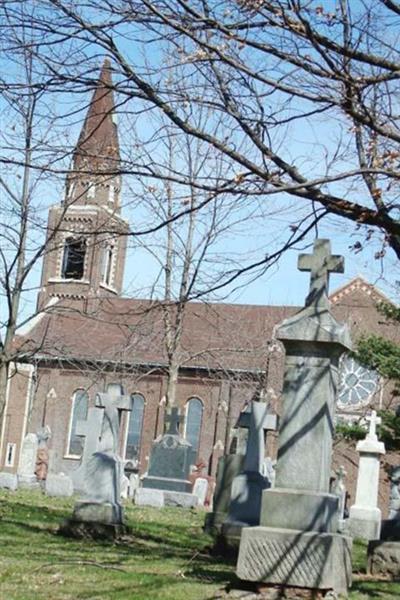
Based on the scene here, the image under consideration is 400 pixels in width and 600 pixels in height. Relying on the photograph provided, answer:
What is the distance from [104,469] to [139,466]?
127ft

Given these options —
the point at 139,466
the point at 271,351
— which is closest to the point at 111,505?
the point at 271,351

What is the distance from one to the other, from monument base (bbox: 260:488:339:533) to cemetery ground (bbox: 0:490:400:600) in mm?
588

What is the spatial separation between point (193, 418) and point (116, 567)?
44.7 meters

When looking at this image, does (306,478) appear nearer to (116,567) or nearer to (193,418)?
(116,567)

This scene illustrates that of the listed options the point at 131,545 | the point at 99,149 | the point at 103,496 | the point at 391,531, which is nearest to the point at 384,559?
the point at 391,531

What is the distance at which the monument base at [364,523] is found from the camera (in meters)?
18.4

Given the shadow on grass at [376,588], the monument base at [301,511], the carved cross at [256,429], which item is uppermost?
the carved cross at [256,429]

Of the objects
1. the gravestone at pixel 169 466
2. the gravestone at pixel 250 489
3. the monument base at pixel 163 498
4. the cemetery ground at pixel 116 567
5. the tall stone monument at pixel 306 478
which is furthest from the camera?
the gravestone at pixel 169 466

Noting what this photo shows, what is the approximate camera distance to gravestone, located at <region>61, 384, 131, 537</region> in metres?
12.5

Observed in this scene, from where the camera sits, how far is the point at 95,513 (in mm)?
12711

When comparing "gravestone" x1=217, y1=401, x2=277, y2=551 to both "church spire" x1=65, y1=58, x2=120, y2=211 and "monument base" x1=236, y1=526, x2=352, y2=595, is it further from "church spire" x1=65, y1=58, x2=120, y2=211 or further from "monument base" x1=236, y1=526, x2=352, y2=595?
"church spire" x1=65, y1=58, x2=120, y2=211

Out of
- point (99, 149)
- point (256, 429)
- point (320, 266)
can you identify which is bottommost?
point (256, 429)

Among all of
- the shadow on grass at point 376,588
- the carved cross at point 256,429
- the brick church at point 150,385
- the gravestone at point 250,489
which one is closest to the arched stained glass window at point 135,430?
the brick church at point 150,385

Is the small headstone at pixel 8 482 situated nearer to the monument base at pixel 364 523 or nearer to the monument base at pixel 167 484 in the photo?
the monument base at pixel 167 484
